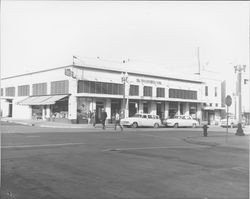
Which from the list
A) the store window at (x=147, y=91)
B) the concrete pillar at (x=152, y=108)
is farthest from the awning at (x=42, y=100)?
the concrete pillar at (x=152, y=108)

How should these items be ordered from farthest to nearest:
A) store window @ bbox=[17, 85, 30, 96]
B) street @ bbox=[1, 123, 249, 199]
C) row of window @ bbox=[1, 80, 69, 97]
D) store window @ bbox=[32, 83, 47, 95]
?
store window @ bbox=[17, 85, 30, 96] < store window @ bbox=[32, 83, 47, 95] < row of window @ bbox=[1, 80, 69, 97] < street @ bbox=[1, 123, 249, 199]

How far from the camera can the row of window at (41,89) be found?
38906mm

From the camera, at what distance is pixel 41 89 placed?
43719 mm

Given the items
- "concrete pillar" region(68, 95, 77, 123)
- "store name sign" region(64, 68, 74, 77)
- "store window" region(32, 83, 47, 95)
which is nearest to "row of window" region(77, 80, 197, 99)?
"concrete pillar" region(68, 95, 77, 123)

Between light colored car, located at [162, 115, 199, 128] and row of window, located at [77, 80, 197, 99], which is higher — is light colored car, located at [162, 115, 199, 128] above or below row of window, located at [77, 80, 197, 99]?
below

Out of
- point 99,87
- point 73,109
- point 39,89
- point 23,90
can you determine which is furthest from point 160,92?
point 23,90

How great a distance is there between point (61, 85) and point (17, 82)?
45.9 ft

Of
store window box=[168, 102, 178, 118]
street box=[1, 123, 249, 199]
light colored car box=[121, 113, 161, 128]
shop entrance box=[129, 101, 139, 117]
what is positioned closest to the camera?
street box=[1, 123, 249, 199]

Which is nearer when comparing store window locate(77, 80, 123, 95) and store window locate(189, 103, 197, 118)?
store window locate(77, 80, 123, 95)

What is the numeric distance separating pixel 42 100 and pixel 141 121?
13478 mm

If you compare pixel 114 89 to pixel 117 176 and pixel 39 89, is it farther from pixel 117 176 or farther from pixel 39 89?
pixel 117 176

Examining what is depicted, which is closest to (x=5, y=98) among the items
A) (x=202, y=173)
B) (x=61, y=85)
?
(x=61, y=85)

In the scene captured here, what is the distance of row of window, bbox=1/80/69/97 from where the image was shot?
38.9 m

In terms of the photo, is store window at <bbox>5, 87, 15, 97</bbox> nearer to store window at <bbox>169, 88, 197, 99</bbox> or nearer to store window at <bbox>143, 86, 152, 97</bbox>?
store window at <bbox>143, 86, 152, 97</bbox>
